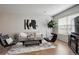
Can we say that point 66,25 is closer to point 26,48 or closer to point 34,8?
point 34,8

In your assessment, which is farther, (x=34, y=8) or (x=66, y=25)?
(x=66, y=25)

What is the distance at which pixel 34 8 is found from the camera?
2.71m

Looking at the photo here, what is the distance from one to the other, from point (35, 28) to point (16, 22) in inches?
24.8

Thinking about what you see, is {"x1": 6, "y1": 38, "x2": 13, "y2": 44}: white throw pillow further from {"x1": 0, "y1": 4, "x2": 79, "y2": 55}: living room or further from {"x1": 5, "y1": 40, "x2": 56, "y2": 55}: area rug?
{"x1": 5, "y1": 40, "x2": 56, "y2": 55}: area rug

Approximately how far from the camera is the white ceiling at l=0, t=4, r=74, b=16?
8.63 feet

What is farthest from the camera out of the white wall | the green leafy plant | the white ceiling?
the green leafy plant

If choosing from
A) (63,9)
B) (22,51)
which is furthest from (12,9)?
(63,9)

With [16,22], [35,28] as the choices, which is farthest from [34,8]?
[16,22]

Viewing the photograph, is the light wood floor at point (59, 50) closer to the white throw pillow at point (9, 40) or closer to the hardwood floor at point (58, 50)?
the hardwood floor at point (58, 50)

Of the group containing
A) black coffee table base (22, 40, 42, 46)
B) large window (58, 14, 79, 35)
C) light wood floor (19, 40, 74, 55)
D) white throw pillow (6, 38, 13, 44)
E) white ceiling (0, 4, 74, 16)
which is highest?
white ceiling (0, 4, 74, 16)

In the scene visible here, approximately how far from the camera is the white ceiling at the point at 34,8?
8.63 ft

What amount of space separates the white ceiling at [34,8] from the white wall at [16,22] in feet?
0.40

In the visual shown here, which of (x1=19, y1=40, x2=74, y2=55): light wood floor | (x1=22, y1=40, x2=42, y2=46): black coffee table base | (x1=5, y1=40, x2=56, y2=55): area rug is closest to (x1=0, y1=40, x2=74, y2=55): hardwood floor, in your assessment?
(x1=19, y1=40, x2=74, y2=55): light wood floor

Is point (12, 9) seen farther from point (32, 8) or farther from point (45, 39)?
point (45, 39)
